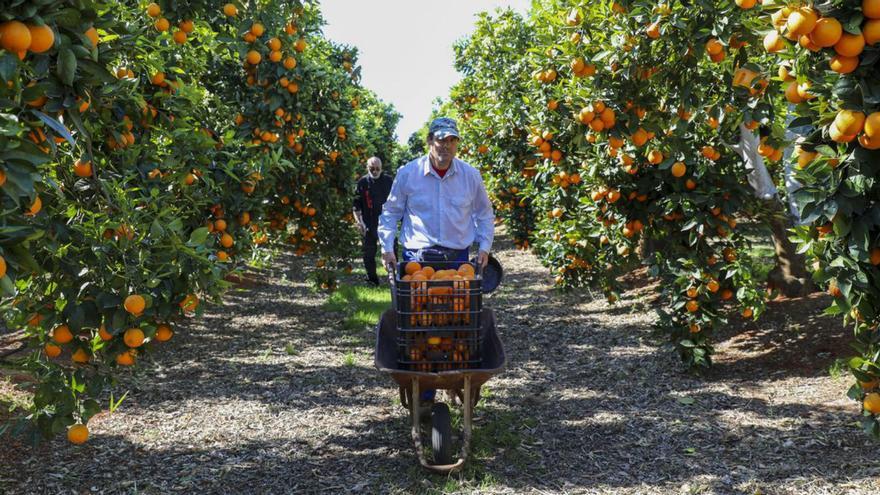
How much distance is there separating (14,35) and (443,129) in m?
2.79

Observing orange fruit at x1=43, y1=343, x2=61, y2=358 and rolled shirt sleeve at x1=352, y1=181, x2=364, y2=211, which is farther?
rolled shirt sleeve at x1=352, y1=181, x2=364, y2=211

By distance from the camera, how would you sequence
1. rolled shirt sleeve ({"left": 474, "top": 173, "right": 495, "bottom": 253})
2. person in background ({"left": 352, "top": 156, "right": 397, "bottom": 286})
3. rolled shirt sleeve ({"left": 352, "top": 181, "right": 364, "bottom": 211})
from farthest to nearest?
person in background ({"left": 352, "top": 156, "right": 397, "bottom": 286})
rolled shirt sleeve ({"left": 352, "top": 181, "right": 364, "bottom": 211})
rolled shirt sleeve ({"left": 474, "top": 173, "right": 495, "bottom": 253})

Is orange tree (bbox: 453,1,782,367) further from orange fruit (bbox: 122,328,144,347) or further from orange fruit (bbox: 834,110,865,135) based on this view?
orange fruit (bbox: 122,328,144,347)

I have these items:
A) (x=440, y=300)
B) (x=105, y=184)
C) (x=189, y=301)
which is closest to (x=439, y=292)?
(x=440, y=300)

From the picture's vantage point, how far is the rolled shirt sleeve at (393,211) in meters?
4.60

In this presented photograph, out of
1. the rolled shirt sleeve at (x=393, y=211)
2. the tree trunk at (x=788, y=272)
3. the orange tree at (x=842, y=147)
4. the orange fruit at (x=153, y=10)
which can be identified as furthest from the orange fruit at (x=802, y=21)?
the tree trunk at (x=788, y=272)

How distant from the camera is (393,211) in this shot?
469 cm

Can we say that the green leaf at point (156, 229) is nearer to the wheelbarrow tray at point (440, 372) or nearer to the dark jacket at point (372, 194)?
the wheelbarrow tray at point (440, 372)

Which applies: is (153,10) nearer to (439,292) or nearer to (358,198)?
(439,292)

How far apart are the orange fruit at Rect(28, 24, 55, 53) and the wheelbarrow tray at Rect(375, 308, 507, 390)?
228 centimetres

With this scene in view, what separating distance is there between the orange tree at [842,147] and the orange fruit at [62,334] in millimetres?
2976

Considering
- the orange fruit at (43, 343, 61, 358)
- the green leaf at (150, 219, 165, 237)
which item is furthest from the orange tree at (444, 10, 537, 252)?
the orange fruit at (43, 343, 61, 358)

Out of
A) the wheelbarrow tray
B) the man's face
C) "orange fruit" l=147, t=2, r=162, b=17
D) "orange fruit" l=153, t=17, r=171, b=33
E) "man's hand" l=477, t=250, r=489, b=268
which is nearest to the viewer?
the wheelbarrow tray

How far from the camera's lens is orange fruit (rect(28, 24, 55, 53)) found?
1884mm
